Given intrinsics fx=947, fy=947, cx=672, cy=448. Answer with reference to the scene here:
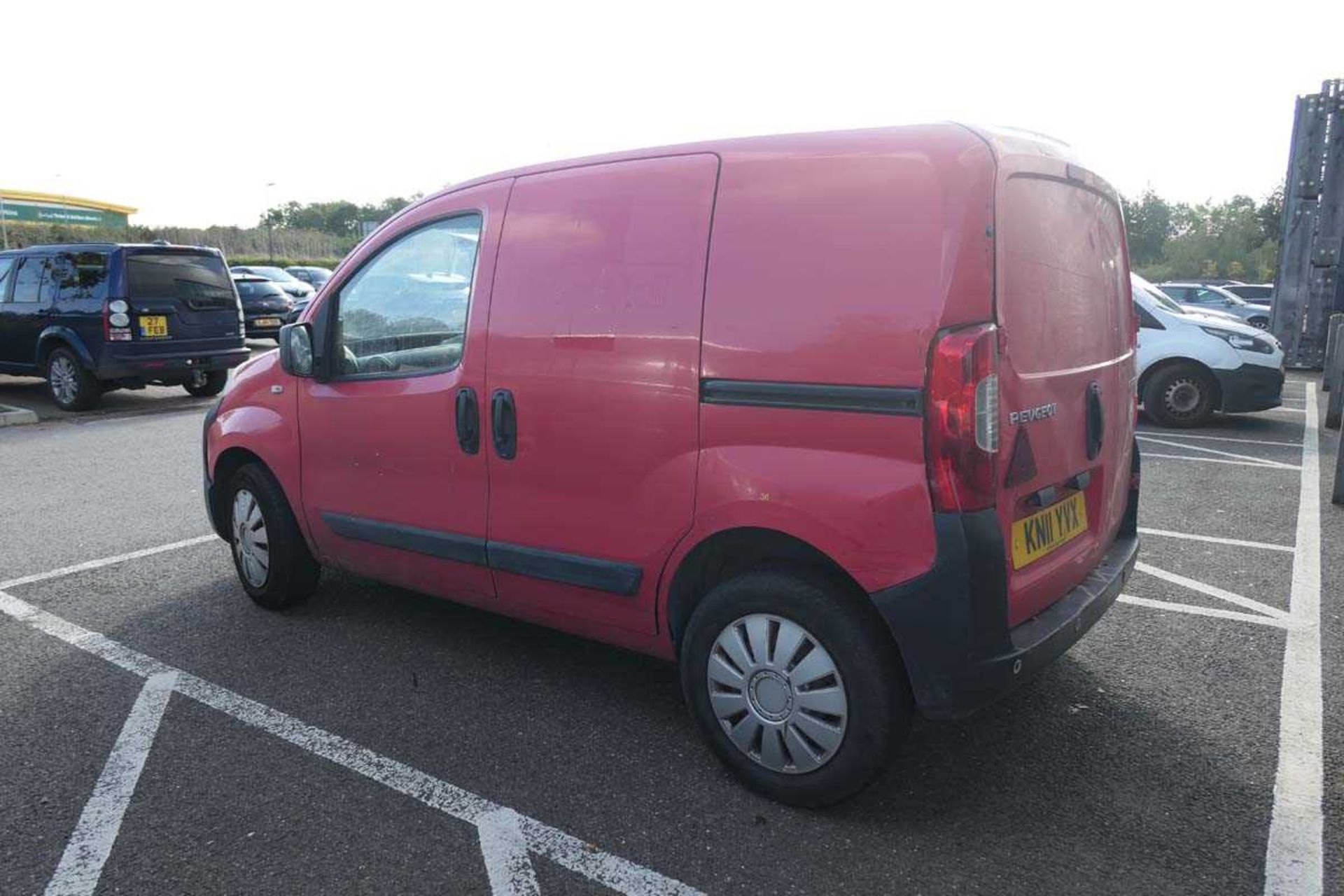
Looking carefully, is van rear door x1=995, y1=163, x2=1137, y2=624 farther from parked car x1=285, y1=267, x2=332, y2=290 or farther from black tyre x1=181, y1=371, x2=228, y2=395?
parked car x1=285, y1=267, x2=332, y2=290

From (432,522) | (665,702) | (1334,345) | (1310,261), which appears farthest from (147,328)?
(1310,261)

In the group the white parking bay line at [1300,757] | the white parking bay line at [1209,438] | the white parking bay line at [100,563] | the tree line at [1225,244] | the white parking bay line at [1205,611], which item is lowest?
the white parking bay line at [1300,757]

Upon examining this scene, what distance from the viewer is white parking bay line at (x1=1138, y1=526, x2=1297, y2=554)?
5.30 m

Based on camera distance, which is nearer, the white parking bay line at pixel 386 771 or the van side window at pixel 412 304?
the white parking bay line at pixel 386 771

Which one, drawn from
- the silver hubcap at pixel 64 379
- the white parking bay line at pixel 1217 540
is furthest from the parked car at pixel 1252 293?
the silver hubcap at pixel 64 379

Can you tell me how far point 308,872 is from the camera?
8.05 feet

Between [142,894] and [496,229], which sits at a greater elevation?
[496,229]

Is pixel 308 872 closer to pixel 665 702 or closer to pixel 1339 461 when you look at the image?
pixel 665 702

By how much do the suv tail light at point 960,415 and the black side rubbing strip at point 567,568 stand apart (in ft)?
3.40

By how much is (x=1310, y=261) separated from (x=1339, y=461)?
1142 centimetres

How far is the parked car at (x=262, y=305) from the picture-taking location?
1825 cm

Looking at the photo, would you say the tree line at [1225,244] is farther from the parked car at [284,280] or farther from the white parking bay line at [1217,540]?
the white parking bay line at [1217,540]

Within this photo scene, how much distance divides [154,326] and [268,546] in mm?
7811

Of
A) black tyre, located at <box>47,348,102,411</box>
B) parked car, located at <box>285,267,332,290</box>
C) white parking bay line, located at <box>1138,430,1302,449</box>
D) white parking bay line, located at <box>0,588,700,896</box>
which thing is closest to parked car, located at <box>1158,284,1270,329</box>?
white parking bay line, located at <box>1138,430,1302,449</box>
